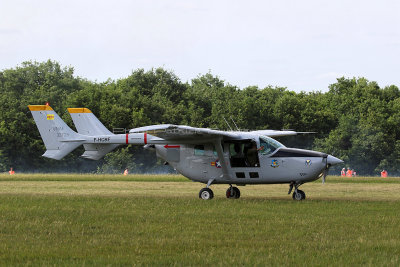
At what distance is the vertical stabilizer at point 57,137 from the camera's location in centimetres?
2769

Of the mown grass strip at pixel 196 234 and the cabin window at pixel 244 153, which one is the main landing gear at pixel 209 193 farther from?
the mown grass strip at pixel 196 234

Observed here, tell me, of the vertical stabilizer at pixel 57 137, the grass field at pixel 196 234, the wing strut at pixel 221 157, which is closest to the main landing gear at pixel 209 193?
the wing strut at pixel 221 157

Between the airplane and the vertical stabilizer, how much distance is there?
0.60ft

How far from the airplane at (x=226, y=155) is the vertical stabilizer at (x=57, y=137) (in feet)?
0.60

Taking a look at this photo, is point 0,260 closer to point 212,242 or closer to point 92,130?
point 212,242

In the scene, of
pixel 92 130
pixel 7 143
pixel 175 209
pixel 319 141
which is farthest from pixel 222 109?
pixel 175 209

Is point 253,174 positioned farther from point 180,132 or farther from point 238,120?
point 238,120

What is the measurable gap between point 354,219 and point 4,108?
64817 mm

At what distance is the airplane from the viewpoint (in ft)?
78.6

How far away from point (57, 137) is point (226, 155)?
7.28 meters

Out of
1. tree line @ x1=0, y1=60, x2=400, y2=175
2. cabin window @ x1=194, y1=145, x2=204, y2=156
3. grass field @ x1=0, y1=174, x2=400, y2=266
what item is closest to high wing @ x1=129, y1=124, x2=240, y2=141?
cabin window @ x1=194, y1=145, x2=204, y2=156

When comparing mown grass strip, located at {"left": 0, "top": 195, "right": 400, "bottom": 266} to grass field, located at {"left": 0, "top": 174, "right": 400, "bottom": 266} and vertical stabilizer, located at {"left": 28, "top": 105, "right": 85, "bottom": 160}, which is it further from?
vertical stabilizer, located at {"left": 28, "top": 105, "right": 85, "bottom": 160}

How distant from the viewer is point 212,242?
12891mm

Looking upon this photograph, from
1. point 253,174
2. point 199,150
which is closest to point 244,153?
point 253,174
